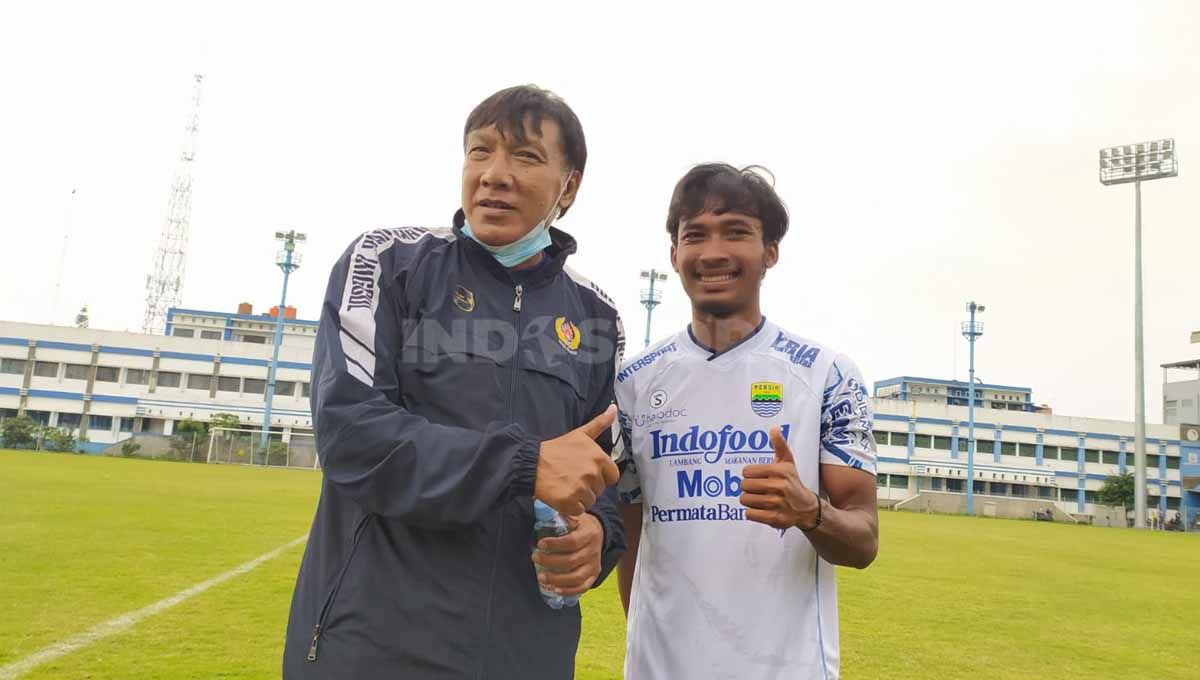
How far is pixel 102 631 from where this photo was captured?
551 centimetres

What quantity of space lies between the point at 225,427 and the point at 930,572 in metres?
48.1

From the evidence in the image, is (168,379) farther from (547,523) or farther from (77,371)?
(547,523)

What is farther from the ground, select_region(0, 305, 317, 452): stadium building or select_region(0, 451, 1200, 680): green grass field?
select_region(0, 305, 317, 452): stadium building

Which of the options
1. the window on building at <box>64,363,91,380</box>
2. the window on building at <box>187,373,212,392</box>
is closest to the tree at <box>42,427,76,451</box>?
the window on building at <box>64,363,91,380</box>

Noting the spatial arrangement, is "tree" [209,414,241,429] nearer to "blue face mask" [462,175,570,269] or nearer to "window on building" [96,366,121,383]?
"window on building" [96,366,121,383]

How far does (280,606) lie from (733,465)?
5.68 m

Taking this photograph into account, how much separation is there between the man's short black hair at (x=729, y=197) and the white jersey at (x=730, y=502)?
1.15 ft

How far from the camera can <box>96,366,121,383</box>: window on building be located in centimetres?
5516

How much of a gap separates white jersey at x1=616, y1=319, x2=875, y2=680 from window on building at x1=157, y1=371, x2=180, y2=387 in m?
61.1

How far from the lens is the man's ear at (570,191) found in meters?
2.30

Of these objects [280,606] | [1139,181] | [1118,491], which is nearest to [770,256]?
[280,606]

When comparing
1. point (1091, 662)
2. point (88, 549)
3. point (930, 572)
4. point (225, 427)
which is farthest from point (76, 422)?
point (1091, 662)

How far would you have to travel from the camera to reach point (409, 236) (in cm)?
207

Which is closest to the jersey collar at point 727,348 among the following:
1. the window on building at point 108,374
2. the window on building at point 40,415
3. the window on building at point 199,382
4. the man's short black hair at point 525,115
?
the man's short black hair at point 525,115
